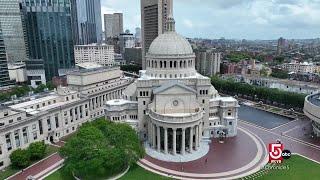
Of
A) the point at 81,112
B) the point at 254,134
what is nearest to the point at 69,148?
the point at 81,112

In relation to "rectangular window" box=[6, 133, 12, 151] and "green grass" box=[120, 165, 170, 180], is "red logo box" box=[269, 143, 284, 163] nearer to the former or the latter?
"green grass" box=[120, 165, 170, 180]

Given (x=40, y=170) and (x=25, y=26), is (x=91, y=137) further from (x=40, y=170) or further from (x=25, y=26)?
(x=25, y=26)

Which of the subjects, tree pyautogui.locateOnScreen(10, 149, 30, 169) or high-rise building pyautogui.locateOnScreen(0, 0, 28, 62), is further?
high-rise building pyautogui.locateOnScreen(0, 0, 28, 62)

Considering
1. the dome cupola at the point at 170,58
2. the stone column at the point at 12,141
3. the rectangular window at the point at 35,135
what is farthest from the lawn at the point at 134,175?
the dome cupola at the point at 170,58

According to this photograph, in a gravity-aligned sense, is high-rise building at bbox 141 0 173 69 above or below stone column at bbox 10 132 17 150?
above

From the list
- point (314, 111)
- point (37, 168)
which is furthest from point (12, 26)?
point (314, 111)

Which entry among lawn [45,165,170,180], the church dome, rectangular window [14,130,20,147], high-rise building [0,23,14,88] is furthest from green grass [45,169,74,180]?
high-rise building [0,23,14,88]

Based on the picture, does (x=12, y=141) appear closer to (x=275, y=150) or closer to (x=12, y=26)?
(x=275, y=150)
